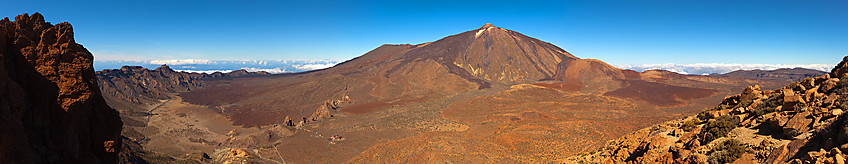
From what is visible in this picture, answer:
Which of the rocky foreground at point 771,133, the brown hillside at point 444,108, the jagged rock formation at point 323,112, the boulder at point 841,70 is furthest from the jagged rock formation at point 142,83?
the boulder at point 841,70

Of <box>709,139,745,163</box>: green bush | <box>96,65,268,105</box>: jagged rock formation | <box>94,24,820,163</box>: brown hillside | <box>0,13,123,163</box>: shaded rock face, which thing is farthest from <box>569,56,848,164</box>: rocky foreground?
<box>96,65,268,105</box>: jagged rock formation

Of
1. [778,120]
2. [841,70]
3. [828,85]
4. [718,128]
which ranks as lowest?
[718,128]

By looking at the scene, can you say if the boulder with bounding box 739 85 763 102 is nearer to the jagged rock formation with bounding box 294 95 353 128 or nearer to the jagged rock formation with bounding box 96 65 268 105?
the jagged rock formation with bounding box 294 95 353 128

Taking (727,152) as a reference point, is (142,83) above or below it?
below

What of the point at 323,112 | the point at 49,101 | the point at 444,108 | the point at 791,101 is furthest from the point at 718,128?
the point at 323,112

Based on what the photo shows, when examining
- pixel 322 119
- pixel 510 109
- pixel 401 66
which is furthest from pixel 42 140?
pixel 401 66

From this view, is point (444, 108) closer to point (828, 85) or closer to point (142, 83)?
point (828, 85)
